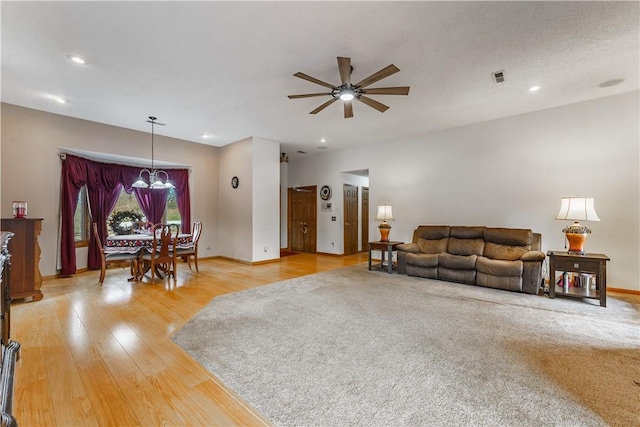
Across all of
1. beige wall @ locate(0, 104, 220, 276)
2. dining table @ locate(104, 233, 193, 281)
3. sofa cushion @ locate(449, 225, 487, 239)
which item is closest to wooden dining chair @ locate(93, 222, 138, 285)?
dining table @ locate(104, 233, 193, 281)

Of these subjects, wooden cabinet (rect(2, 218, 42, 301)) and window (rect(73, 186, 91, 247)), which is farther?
window (rect(73, 186, 91, 247))

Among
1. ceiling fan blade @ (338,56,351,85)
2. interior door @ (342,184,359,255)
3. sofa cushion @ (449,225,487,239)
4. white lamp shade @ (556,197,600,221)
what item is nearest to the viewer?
ceiling fan blade @ (338,56,351,85)

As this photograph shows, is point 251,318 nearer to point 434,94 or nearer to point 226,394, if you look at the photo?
point 226,394

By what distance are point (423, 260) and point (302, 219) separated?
168 inches

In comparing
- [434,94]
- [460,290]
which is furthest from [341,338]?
[434,94]

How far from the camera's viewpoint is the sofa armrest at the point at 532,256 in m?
3.79

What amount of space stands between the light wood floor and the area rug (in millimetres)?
178

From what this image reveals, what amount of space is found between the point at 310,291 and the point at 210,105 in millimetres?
3173

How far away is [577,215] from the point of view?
141 inches

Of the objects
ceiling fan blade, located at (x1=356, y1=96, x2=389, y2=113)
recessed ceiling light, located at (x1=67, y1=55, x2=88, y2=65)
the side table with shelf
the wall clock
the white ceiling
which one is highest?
recessed ceiling light, located at (x1=67, y1=55, x2=88, y2=65)

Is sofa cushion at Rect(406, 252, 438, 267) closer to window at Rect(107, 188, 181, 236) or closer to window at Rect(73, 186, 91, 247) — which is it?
window at Rect(107, 188, 181, 236)

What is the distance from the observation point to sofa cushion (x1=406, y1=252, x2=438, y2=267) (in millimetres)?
4646

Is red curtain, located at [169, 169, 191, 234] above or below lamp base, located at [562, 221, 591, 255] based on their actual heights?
above

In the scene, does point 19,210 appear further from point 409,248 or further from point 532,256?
point 532,256
